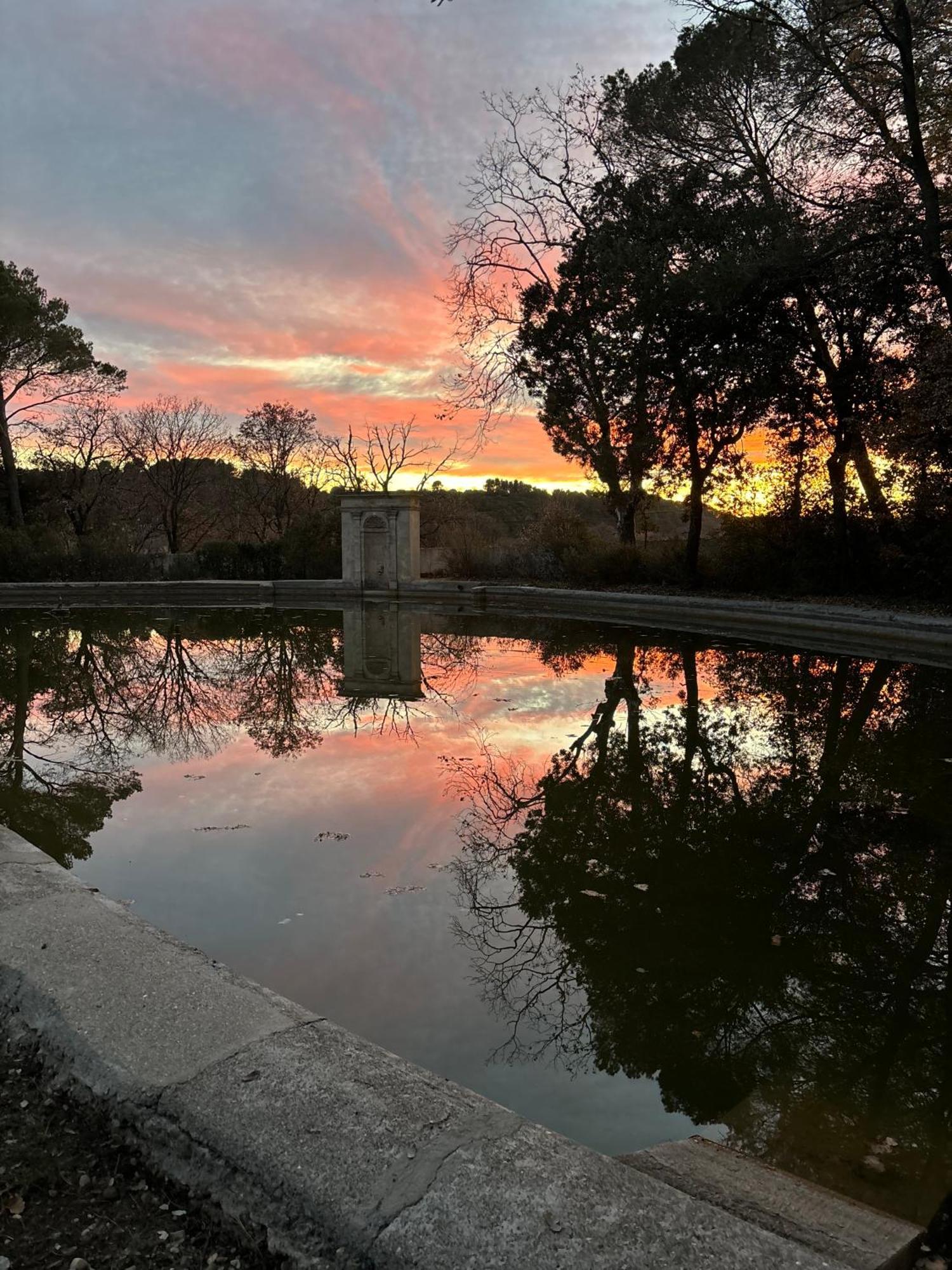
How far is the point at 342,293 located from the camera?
16656 millimetres

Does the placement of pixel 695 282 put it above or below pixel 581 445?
above

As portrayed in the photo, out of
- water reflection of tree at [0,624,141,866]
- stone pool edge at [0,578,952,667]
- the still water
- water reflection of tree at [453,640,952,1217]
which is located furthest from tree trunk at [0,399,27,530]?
water reflection of tree at [453,640,952,1217]

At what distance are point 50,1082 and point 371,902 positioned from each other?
1843 mm

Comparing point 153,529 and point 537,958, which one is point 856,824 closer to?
point 537,958

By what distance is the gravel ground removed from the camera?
1.59 metres

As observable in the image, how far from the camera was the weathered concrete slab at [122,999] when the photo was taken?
2053 millimetres

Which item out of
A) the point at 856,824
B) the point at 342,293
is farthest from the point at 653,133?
the point at 856,824

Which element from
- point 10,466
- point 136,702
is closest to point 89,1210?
point 136,702

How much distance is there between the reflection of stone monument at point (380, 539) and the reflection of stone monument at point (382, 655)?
3.88 meters

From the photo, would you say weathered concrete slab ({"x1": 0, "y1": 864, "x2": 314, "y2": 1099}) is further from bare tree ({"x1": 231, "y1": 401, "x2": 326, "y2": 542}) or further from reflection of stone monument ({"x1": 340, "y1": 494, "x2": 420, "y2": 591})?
bare tree ({"x1": 231, "y1": 401, "x2": 326, "y2": 542})

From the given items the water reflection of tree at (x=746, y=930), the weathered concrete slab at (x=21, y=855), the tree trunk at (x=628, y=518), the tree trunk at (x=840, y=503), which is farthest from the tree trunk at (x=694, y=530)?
the weathered concrete slab at (x=21, y=855)

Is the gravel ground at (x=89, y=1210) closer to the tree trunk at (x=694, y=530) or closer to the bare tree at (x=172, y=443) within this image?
the tree trunk at (x=694, y=530)

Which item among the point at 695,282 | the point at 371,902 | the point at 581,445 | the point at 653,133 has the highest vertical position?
the point at 653,133

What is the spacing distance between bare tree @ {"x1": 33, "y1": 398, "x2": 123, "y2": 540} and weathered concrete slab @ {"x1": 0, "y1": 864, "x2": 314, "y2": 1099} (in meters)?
29.9
